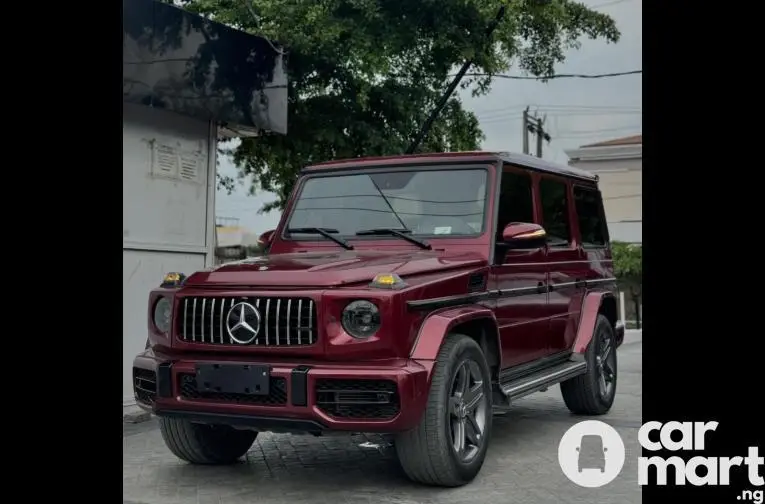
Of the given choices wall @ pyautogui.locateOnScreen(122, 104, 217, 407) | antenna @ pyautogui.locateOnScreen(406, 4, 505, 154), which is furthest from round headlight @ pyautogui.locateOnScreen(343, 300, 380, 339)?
antenna @ pyautogui.locateOnScreen(406, 4, 505, 154)

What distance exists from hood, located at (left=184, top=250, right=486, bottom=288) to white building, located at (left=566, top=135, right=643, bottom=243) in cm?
3787

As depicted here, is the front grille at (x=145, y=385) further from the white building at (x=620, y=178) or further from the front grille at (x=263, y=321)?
the white building at (x=620, y=178)

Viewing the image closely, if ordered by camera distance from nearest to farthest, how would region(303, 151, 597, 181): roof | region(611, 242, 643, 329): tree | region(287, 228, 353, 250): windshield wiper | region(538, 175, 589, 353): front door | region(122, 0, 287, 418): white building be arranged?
region(287, 228, 353, 250): windshield wiper < region(303, 151, 597, 181): roof < region(538, 175, 589, 353): front door < region(122, 0, 287, 418): white building < region(611, 242, 643, 329): tree

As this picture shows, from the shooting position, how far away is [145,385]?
211 inches

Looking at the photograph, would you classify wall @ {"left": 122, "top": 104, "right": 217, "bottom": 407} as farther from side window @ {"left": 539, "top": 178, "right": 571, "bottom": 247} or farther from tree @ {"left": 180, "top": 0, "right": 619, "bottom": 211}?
side window @ {"left": 539, "top": 178, "right": 571, "bottom": 247}

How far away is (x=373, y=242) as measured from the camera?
602 centimetres

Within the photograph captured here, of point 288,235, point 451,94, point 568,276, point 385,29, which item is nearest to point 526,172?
point 568,276

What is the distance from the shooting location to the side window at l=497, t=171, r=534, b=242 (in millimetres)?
6137

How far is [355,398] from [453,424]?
0.74 m

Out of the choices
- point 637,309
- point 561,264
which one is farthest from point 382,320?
point 637,309
